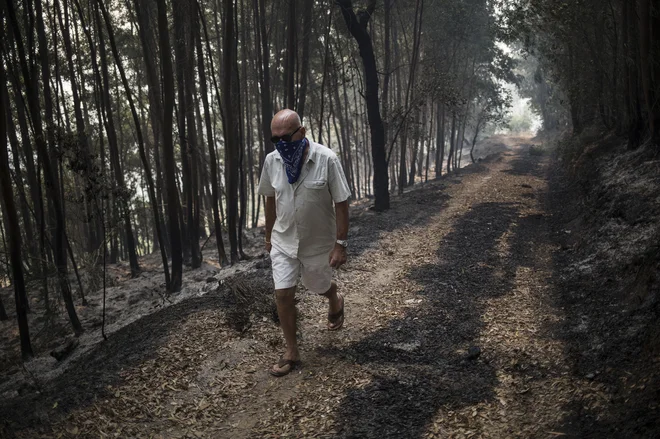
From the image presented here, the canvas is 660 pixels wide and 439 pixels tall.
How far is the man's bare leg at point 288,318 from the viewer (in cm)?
436

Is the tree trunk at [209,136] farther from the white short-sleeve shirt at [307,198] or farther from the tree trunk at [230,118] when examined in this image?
the white short-sleeve shirt at [307,198]

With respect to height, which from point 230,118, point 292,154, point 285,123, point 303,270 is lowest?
point 303,270

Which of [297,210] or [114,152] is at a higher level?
[114,152]

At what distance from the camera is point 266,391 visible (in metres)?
4.24

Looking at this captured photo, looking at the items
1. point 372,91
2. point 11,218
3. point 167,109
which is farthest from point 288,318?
point 372,91

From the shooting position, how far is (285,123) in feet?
13.8

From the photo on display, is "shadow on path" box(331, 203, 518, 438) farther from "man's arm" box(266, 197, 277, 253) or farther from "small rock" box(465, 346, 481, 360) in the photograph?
"man's arm" box(266, 197, 277, 253)

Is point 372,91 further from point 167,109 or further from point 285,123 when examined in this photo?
point 285,123

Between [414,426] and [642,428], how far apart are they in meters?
1.29

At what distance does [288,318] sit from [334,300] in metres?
0.77

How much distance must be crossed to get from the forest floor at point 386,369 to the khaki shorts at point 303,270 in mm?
638

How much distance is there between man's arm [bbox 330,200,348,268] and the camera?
4.38 meters

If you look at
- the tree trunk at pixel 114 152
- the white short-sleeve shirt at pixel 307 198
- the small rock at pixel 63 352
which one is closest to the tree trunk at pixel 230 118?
the tree trunk at pixel 114 152

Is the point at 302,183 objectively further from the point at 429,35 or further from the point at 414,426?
the point at 429,35
